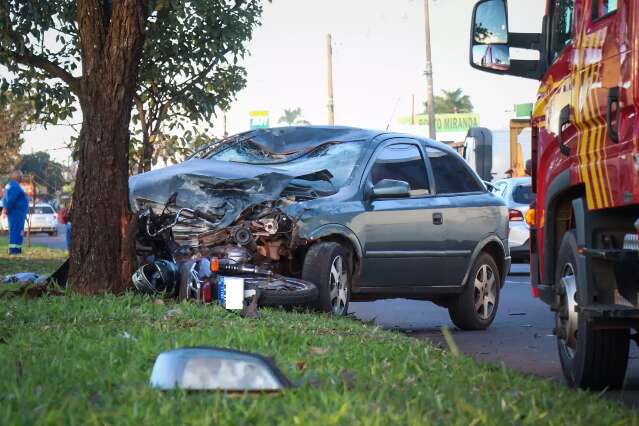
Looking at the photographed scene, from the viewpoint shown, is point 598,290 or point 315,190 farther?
point 315,190

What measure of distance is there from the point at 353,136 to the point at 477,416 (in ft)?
21.9

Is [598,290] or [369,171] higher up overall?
[369,171]

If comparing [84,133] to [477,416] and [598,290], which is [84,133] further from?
[477,416]

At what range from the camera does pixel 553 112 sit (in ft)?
24.5

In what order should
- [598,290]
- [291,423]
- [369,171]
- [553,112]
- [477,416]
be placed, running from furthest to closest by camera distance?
[369,171] < [553,112] < [598,290] < [477,416] < [291,423]

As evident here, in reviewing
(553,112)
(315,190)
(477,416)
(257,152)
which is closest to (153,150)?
(257,152)

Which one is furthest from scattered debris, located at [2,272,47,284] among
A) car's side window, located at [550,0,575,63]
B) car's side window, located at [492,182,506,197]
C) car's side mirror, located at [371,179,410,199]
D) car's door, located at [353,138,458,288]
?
car's side window, located at [492,182,506,197]

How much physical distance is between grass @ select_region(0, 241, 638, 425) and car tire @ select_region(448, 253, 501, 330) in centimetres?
277

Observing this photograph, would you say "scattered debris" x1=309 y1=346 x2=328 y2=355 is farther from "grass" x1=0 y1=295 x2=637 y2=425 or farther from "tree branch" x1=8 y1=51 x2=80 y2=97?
"tree branch" x1=8 y1=51 x2=80 y2=97

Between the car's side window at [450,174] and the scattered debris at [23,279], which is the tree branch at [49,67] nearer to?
the scattered debris at [23,279]

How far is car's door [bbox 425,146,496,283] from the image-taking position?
38.0 ft

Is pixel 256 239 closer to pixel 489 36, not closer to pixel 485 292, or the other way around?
pixel 485 292

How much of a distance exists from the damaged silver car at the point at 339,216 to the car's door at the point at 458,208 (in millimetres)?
13

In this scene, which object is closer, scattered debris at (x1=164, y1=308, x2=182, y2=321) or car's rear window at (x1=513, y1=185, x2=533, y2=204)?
scattered debris at (x1=164, y1=308, x2=182, y2=321)
